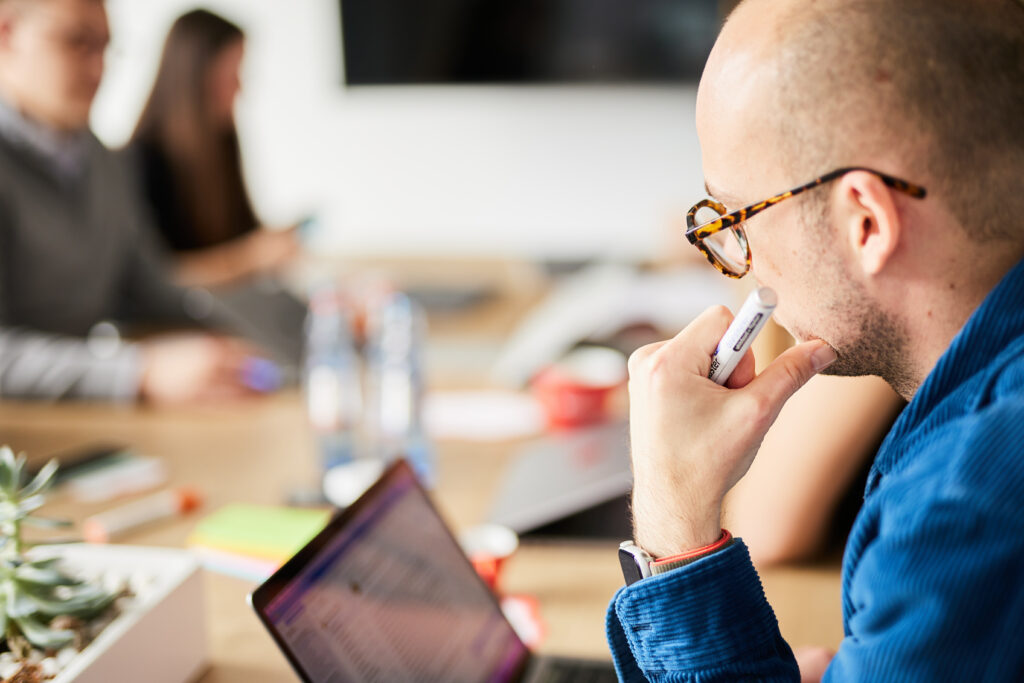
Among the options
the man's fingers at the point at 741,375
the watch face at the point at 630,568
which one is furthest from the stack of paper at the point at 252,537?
the man's fingers at the point at 741,375

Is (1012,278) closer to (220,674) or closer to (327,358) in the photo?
(220,674)

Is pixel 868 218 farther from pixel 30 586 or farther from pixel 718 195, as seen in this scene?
pixel 30 586

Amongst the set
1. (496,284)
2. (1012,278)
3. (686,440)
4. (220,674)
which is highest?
(1012,278)

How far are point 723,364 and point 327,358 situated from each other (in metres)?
0.88

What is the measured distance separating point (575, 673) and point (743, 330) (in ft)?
1.25

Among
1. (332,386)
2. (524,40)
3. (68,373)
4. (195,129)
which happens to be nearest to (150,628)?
(332,386)

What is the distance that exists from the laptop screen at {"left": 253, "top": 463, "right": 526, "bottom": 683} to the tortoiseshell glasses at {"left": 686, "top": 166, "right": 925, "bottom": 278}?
362mm

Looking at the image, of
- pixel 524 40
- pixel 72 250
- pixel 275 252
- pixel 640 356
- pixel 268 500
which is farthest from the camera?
pixel 524 40

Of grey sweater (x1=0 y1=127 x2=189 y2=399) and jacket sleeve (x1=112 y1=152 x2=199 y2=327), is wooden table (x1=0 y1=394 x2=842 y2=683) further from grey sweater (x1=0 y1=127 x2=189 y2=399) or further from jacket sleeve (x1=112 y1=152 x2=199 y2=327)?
jacket sleeve (x1=112 y1=152 x2=199 y2=327)

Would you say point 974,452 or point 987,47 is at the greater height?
point 987,47

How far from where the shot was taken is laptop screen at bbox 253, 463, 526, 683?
2.31 ft

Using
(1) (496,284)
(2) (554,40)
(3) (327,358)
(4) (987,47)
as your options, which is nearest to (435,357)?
(3) (327,358)

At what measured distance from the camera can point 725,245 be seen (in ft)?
2.67

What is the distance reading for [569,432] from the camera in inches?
60.4
